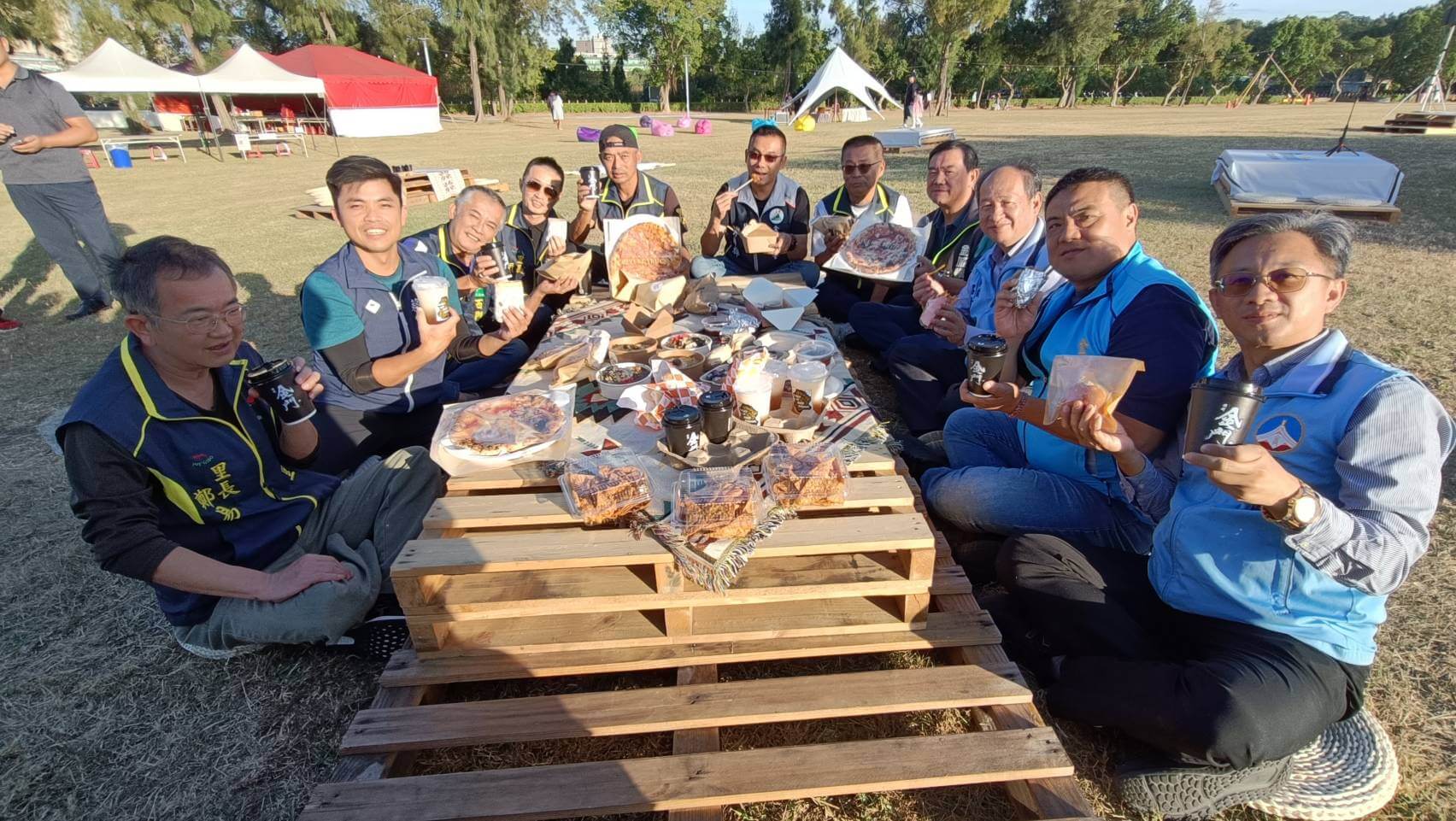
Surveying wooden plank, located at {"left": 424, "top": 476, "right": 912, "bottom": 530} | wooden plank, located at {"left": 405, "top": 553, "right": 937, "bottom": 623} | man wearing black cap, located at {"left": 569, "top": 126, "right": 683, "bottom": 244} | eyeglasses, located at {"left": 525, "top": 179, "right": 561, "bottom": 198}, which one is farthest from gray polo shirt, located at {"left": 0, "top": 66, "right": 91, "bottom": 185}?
wooden plank, located at {"left": 405, "top": 553, "right": 937, "bottom": 623}

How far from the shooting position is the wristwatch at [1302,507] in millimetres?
1784

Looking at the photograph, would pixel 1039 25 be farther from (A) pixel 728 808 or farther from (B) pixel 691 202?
(A) pixel 728 808

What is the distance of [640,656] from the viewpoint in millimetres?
2396

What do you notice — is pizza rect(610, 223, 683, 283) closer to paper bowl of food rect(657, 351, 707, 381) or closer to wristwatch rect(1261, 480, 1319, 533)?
paper bowl of food rect(657, 351, 707, 381)

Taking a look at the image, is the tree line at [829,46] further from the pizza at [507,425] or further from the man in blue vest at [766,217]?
the pizza at [507,425]

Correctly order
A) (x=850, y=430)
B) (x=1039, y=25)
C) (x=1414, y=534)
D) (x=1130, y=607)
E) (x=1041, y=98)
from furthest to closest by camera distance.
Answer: (x=1041, y=98) → (x=1039, y=25) → (x=850, y=430) → (x=1130, y=607) → (x=1414, y=534)

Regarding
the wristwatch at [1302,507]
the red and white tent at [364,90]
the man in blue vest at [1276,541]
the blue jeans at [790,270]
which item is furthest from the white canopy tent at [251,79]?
the wristwatch at [1302,507]

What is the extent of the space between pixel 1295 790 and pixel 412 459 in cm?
380

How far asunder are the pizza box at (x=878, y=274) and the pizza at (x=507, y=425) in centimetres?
301

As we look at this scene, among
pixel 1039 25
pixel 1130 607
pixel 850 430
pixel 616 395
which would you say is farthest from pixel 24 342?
pixel 1039 25

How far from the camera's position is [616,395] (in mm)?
3160

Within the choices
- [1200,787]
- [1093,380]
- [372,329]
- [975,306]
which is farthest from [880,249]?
[1200,787]

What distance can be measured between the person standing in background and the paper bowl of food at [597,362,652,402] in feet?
20.6

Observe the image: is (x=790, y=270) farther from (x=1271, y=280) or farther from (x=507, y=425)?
(x=1271, y=280)
